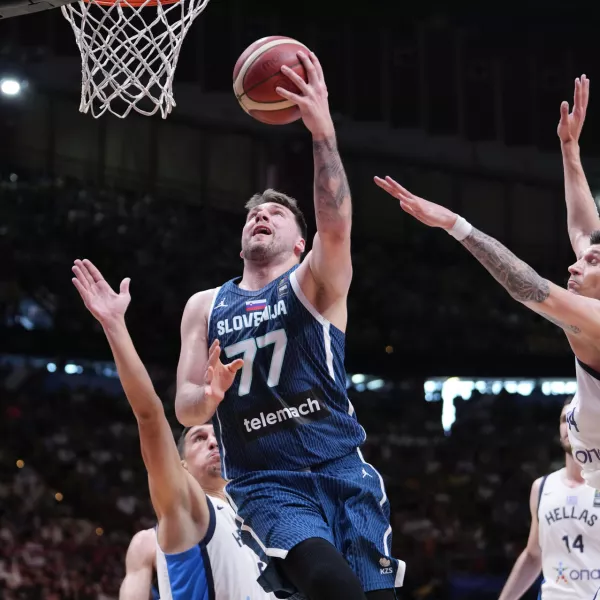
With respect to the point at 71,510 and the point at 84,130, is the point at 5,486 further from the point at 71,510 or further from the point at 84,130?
the point at 84,130

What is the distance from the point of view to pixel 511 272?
3516 mm

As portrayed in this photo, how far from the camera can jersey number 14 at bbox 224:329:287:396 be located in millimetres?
3348

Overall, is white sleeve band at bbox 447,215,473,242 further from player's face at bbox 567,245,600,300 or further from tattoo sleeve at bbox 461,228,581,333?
player's face at bbox 567,245,600,300

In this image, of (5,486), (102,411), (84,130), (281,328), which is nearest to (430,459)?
(102,411)

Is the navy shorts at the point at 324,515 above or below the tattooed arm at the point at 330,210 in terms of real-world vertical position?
below

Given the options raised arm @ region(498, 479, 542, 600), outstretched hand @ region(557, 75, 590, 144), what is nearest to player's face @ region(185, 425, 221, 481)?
outstretched hand @ region(557, 75, 590, 144)

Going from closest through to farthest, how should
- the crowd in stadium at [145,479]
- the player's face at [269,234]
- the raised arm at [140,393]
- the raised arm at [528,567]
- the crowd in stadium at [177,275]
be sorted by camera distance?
1. the raised arm at [140,393]
2. the player's face at [269,234]
3. the raised arm at [528,567]
4. the crowd in stadium at [145,479]
5. the crowd in stadium at [177,275]

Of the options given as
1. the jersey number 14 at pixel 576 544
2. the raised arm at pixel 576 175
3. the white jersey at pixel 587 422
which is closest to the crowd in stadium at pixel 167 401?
the jersey number 14 at pixel 576 544

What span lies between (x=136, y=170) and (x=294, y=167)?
2.17m

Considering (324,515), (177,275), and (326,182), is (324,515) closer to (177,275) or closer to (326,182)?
(326,182)

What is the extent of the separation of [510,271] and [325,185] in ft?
2.66

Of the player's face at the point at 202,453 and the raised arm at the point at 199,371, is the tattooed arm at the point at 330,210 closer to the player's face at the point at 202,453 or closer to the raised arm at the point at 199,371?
the raised arm at the point at 199,371

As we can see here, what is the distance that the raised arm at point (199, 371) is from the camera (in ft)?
9.82

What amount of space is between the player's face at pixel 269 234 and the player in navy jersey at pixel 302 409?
149mm
